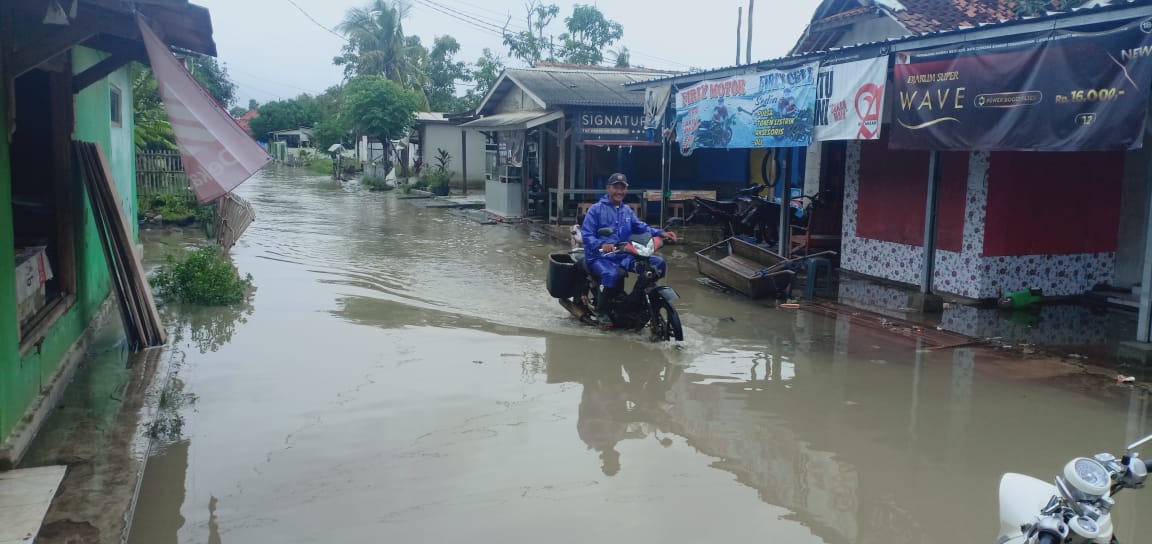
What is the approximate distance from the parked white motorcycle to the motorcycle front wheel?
549cm

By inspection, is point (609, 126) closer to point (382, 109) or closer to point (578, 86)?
point (578, 86)

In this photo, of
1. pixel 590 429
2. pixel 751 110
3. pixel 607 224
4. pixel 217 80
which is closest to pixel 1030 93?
pixel 607 224

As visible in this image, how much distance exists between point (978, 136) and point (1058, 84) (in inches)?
40.0

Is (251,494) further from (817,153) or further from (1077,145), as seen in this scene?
(817,153)

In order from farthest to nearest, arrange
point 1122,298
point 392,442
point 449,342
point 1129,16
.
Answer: point 1122,298 → point 449,342 → point 1129,16 → point 392,442

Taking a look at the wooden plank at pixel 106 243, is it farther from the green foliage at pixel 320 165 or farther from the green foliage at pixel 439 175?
the green foliage at pixel 320 165

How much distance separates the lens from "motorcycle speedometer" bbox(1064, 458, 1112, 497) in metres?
2.52

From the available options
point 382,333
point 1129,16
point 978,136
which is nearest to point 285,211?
point 382,333

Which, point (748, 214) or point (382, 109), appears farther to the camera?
point (382, 109)

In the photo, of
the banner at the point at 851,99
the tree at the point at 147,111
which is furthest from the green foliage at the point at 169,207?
the banner at the point at 851,99

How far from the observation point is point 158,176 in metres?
19.3

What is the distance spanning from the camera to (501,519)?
4438mm

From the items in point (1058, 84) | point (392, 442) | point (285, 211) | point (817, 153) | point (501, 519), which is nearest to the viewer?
point (501, 519)

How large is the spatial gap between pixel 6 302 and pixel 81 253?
262 cm
